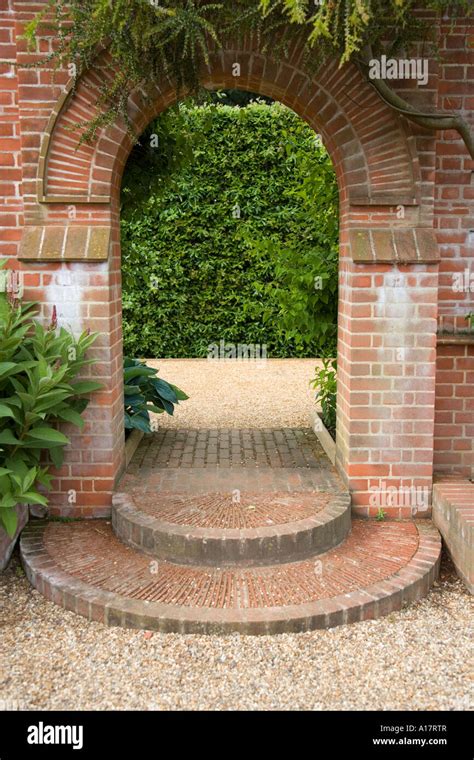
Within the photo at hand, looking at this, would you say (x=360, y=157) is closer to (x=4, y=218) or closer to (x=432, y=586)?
(x=4, y=218)

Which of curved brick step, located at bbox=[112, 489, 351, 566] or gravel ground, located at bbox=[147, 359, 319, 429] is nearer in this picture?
curved brick step, located at bbox=[112, 489, 351, 566]

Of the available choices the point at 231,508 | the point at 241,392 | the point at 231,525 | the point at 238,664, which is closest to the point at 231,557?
the point at 231,525

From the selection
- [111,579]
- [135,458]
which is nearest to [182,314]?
[135,458]

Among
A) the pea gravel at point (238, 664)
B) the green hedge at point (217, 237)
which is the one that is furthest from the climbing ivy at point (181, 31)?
the green hedge at point (217, 237)

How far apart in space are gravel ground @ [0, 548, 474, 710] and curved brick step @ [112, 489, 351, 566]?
60 centimetres

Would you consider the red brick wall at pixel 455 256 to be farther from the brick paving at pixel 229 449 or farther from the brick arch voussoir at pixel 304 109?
the brick paving at pixel 229 449

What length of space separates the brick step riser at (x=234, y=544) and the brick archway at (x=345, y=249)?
0.58 meters

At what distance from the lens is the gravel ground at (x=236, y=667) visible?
2900 mm

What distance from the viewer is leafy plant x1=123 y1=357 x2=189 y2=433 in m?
5.96

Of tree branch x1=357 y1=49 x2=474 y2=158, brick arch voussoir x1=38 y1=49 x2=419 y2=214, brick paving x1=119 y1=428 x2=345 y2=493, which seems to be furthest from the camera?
brick paving x1=119 y1=428 x2=345 y2=493

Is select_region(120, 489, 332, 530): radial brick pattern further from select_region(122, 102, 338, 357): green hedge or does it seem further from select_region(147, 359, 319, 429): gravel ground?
select_region(122, 102, 338, 357): green hedge

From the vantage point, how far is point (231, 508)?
4250 millimetres

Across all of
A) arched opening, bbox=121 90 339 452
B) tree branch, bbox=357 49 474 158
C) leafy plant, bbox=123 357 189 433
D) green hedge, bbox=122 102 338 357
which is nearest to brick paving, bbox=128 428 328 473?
leafy plant, bbox=123 357 189 433

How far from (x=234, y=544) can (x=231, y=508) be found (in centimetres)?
43
